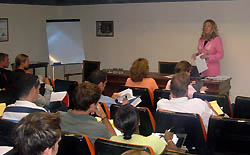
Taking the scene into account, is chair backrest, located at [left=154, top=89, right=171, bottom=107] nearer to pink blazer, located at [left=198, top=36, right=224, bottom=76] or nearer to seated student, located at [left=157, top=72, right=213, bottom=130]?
seated student, located at [left=157, top=72, right=213, bottom=130]

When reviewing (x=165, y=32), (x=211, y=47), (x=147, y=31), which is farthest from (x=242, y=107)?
(x=147, y=31)

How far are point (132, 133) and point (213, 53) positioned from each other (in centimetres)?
459

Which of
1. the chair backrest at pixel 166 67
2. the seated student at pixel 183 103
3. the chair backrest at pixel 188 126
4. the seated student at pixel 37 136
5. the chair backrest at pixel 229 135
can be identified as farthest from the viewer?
the chair backrest at pixel 166 67

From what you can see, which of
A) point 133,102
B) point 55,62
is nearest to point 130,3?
point 55,62

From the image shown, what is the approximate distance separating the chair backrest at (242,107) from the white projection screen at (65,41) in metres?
5.67

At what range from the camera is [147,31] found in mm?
8016

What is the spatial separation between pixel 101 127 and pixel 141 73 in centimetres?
228

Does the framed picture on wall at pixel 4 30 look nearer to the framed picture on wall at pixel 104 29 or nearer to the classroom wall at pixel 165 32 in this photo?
the classroom wall at pixel 165 32

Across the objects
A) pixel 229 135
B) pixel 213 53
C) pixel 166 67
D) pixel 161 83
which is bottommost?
pixel 229 135

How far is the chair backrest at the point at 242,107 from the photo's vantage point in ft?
11.8

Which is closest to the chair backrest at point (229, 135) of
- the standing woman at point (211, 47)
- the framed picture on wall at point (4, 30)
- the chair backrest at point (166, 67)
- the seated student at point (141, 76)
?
the seated student at point (141, 76)

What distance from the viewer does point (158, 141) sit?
2.35 meters

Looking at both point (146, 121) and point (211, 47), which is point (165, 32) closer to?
point (211, 47)

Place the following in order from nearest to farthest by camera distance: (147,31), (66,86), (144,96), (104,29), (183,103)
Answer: (183,103)
(144,96)
(66,86)
(147,31)
(104,29)
